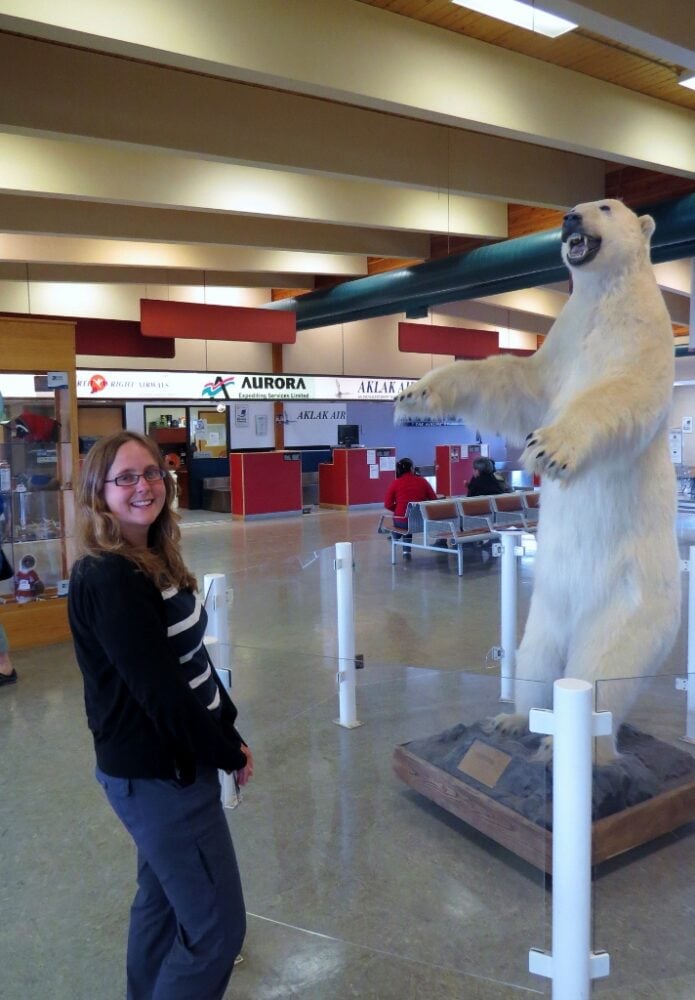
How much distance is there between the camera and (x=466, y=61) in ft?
13.0

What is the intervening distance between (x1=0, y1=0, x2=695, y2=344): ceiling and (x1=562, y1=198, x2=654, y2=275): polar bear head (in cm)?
130

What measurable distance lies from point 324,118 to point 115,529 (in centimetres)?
408

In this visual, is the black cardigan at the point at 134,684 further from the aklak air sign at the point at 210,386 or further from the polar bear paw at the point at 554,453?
the aklak air sign at the point at 210,386

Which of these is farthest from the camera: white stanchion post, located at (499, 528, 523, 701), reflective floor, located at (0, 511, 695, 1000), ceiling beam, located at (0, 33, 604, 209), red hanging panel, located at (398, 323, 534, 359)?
red hanging panel, located at (398, 323, 534, 359)

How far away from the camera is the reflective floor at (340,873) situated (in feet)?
5.97

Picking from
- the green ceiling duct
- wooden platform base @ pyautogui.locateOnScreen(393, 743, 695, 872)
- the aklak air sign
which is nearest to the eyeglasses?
wooden platform base @ pyautogui.locateOnScreen(393, 743, 695, 872)

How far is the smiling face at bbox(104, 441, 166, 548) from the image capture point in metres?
1.46

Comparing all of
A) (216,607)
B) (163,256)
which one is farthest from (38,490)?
(163,256)

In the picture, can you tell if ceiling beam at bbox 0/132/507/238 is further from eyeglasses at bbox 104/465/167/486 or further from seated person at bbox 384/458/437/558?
eyeglasses at bbox 104/465/167/486

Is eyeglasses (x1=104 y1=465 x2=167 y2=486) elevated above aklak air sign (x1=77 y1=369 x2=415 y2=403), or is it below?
below

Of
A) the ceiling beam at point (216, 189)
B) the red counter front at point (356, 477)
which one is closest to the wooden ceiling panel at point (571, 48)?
the ceiling beam at point (216, 189)

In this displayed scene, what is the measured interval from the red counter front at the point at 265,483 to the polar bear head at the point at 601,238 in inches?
353

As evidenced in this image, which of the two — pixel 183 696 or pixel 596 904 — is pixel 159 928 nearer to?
pixel 183 696

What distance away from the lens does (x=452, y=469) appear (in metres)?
13.3
